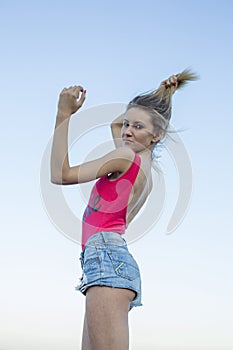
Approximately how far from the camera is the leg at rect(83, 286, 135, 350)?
4254mm

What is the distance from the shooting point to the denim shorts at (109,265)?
4371 mm

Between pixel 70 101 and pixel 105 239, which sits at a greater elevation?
pixel 70 101

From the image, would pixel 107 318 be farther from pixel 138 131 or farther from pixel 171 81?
pixel 171 81

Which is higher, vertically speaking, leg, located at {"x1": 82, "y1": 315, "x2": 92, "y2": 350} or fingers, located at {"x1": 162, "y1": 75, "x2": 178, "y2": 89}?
fingers, located at {"x1": 162, "y1": 75, "x2": 178, "y2": 89}

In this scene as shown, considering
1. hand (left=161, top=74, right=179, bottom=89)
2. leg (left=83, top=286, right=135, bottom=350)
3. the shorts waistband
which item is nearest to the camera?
leg (left=83, top=286, right=135, bottom=350)

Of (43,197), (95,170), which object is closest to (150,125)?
(95,170)

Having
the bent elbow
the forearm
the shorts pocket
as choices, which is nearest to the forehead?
the forearm

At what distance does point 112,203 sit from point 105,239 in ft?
0.84

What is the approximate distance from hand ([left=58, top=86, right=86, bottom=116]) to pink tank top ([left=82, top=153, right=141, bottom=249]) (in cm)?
59

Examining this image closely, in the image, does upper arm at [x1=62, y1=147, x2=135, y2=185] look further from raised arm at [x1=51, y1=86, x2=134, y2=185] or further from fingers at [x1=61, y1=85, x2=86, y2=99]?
fingers at [x1=61, y1=85, x2=86, y2=99]

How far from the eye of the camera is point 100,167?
4438 millimetres

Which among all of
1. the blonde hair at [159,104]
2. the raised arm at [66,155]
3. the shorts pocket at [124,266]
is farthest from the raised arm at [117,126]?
the shorts pocket at [124,266]

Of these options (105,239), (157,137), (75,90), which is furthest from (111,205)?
(75,90)

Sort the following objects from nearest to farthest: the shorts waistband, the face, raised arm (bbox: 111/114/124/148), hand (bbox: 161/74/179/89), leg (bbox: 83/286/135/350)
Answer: leg (bbox: 83/286/135/350) → the shorts waistband → the face → hand (bbox: 161/74/179/89) → raised arm (bbox: 111/114/124/148)
